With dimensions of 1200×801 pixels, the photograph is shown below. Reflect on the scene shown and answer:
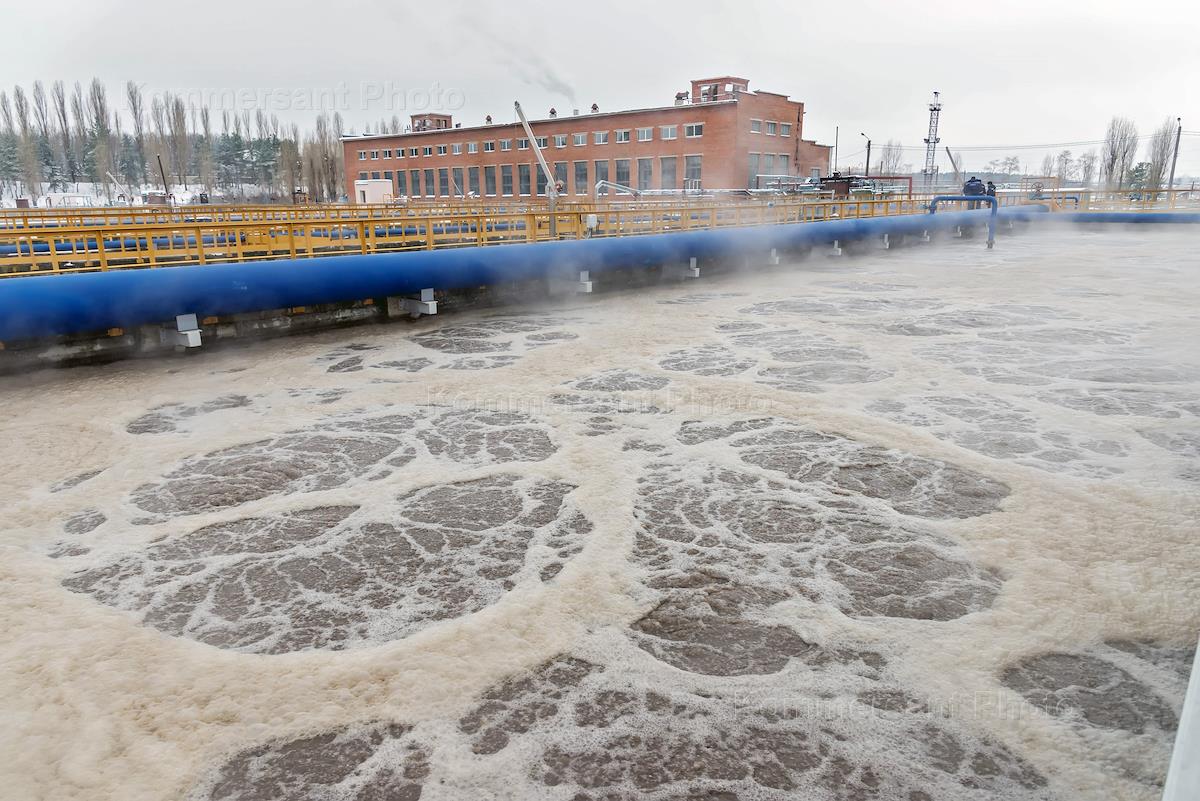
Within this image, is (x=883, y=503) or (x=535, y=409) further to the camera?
(x=535, y=409)

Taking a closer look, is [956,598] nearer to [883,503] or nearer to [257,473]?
[883,503]

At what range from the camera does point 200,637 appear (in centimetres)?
303

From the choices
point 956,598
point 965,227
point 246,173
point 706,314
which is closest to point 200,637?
point 956,598

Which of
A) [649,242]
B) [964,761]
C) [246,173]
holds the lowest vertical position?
[964,761]

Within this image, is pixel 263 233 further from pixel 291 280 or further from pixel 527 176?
pixel 527 176

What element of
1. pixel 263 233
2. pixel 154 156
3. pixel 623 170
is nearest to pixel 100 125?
pixel 154 156

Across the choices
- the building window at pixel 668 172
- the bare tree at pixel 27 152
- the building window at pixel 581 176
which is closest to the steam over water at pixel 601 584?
the building window at pixel 668 172

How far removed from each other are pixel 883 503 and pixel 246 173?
83.3 metres

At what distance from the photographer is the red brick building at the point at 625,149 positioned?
4375 centimetres

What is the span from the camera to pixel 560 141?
1977 inches

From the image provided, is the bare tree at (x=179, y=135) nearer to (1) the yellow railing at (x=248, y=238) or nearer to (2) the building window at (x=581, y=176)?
(2) the building window at (x=581, y=176)

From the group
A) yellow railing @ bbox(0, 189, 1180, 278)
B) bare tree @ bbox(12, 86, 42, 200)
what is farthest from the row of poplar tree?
yellow railing @ bbox(0, 189, 1180, 278)

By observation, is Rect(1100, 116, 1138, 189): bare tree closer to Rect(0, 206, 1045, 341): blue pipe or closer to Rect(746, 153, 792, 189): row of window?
Rect(746, 153, 792, 189): row of window

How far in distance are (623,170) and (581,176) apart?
3.45 m
